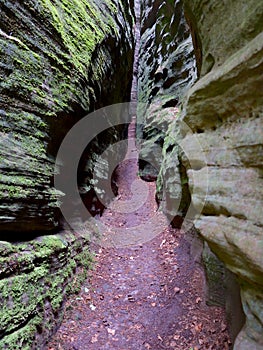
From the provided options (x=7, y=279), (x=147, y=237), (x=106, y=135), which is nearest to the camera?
(x=7, y=279)

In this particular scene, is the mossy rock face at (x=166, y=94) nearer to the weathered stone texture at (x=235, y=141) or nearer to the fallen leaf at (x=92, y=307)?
the fallen leaf at (x=92, y=307)

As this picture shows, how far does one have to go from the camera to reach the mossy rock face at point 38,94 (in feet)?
13.8

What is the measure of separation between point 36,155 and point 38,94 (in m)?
1.27

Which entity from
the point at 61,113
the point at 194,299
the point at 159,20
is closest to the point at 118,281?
the point at 194,299

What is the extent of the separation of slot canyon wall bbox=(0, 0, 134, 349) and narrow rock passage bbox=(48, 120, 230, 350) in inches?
17.9

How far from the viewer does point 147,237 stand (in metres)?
7.71

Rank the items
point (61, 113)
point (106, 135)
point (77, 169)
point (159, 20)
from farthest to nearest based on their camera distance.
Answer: point (159, 20) → point (106, 135) → point (77, 169) → point (61, 113)

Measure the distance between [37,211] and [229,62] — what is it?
4064 mm

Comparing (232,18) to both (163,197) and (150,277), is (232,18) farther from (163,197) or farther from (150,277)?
(163,197)

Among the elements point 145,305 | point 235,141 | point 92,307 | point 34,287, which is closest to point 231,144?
point 235,141

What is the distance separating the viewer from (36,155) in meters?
4.77

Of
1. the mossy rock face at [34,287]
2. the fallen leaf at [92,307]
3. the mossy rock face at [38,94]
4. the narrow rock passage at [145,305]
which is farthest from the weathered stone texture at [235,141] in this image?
the fallen leaf at [92,307]

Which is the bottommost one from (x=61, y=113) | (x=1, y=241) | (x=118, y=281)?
(x=118, y=281)

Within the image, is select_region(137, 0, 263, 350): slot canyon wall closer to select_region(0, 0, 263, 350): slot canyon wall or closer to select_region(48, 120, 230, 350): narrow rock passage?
select_region(0, 0, 263, 350): slot canyon wall
